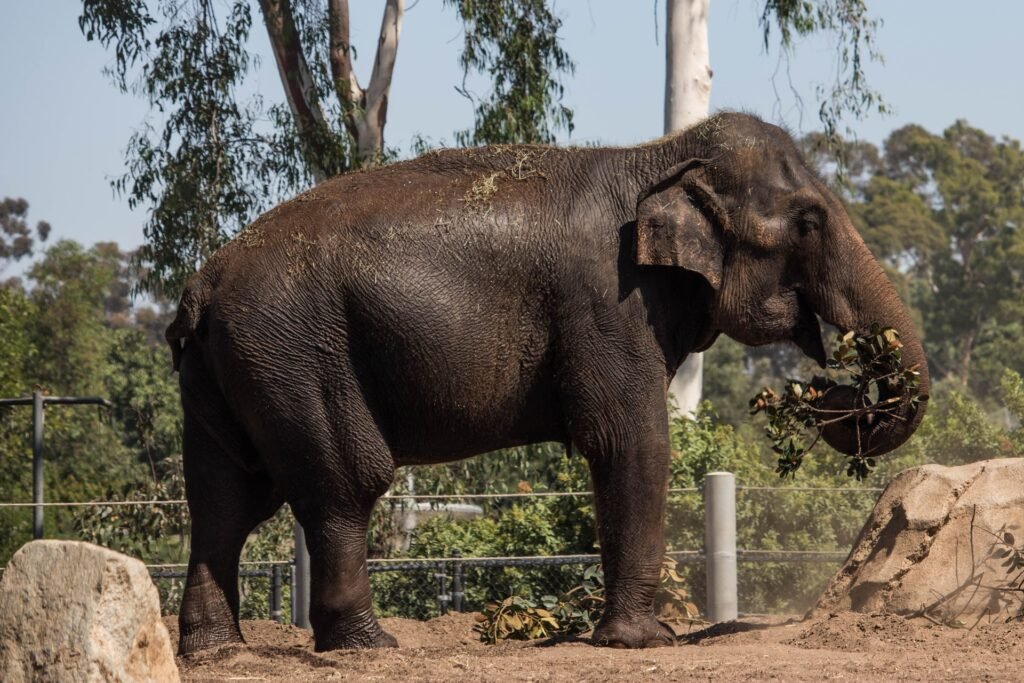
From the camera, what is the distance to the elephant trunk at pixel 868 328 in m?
7.91

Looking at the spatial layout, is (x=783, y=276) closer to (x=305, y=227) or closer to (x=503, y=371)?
(x=503, y=371)

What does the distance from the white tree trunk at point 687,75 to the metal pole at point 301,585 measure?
21.6 feet

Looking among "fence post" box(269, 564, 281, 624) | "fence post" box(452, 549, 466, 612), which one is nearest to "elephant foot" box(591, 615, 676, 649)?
"fence post" box(452, 549, 466, 612)

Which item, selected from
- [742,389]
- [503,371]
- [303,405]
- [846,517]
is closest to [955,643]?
[503,371]

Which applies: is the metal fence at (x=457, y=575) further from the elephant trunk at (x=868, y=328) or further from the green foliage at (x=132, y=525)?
the elephant trunk at (x=868, y=328)

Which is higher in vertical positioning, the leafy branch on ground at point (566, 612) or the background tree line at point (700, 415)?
the background tree line at point (700, 415)

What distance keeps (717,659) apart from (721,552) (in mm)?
3123

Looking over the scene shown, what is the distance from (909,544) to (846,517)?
473 centimetres

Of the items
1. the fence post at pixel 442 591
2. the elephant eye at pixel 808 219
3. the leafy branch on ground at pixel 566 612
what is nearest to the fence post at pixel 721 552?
the leafy branch on ground at pixel 566 612

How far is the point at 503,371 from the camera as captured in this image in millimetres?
7660

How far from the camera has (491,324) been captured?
7.61 meters

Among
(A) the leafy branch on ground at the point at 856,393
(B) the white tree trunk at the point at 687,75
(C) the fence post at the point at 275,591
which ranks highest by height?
(B) the white tree trunk at the point at 687,75

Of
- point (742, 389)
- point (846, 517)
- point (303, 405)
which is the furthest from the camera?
point (742, 389)

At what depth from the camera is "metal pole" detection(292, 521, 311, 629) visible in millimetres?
10469
